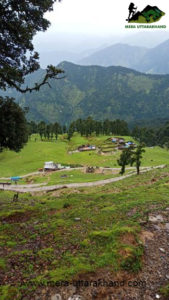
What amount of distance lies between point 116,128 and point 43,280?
14602 centimetres

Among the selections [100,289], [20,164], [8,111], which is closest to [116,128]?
[20,164]

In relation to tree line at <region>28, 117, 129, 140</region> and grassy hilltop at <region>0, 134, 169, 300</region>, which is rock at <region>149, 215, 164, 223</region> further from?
tree line at <region>28, 117, 129, 140</region>

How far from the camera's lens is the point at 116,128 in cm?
14862

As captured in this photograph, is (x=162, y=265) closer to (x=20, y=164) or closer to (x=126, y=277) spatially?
(x=126, y=277)

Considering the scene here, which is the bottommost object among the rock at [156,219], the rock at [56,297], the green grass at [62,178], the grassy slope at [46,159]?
the green grass at [62,178]

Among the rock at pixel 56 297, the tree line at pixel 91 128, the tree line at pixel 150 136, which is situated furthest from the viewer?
the tree line at pixel 150 136

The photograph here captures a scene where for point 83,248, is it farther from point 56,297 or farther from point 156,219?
point 156,219

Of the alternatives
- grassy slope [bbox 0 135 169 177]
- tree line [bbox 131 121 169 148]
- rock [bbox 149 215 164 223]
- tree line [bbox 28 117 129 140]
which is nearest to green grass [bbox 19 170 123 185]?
grassy slope [bbox 0 135 169 177]

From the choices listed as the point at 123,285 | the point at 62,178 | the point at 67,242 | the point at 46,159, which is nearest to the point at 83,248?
the point at 67,242

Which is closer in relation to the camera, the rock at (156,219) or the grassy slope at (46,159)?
the rock at (156,219)

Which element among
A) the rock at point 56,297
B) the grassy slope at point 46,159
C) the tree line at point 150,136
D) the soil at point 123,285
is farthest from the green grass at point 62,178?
the tree line at point 150,136

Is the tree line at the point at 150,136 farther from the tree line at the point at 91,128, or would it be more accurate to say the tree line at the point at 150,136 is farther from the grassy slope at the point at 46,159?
the grassy slope at the point at 46,159

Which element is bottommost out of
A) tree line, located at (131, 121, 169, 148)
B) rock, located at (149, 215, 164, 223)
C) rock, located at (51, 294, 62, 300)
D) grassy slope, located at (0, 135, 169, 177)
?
grassy slope, located at (0, 135, 169, 177)

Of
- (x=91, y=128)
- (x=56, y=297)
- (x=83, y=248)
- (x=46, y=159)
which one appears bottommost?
(x=46, y=159)
